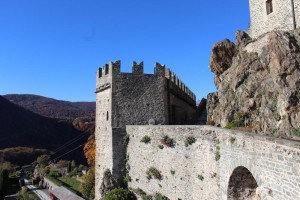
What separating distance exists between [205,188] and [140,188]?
6354mm

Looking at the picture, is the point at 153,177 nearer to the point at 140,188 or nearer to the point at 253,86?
the point at 140,188

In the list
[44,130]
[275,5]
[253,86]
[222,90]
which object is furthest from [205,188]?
[44,130]

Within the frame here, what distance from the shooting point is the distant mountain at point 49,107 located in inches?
5359

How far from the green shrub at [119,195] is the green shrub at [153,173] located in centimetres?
187

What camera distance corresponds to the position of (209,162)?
39.8ft

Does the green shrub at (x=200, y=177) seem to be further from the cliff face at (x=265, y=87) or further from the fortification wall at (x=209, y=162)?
the cliff face at (x=265, y=87)

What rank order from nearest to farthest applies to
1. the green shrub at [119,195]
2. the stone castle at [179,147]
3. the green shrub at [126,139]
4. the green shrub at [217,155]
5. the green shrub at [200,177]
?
the stone castle at [179,147]
the green shrub at [217,155]
the green shrub at [200,177]
the green shrub at [119,195]
the green shrub at [126,139]

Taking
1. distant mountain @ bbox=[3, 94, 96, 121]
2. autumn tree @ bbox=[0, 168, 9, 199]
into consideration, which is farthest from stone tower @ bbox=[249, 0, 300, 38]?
distant mountain @ bbox=[3, 94, 96, 121]

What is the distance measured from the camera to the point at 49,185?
4266cm

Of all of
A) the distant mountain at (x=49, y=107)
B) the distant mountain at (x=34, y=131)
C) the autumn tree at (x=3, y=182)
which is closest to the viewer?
the autumn tree at (x=3, y=182)

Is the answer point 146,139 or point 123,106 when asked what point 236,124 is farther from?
point 123,106

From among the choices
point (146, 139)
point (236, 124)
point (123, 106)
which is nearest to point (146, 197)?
point (146, 139)

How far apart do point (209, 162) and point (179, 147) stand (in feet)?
9.05

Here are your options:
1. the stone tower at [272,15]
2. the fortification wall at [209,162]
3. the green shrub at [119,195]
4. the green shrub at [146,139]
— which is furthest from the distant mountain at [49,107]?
the fortification wall at [209,162]
